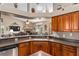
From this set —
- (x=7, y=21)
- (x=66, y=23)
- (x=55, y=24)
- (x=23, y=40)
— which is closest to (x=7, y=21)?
(x=7, y=21)

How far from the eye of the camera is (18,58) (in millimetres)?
1164

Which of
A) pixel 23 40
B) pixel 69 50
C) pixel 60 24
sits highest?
Answer: pixel 60 24

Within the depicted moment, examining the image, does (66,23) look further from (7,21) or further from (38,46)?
(7,21)

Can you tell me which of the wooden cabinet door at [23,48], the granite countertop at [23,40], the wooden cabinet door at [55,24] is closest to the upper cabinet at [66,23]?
the wooden cabinet door at [55,24]

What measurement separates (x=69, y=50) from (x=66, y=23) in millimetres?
300

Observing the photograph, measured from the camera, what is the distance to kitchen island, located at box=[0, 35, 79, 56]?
48.7 inches

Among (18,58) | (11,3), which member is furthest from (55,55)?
(11,3)

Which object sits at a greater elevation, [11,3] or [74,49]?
[11,3]

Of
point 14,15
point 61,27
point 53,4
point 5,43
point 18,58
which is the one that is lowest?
point 18,58

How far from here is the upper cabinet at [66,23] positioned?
1.27m

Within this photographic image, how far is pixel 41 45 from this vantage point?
4.23 ft

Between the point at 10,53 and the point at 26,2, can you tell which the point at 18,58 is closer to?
the point at 10,53

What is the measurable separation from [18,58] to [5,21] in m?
0.38

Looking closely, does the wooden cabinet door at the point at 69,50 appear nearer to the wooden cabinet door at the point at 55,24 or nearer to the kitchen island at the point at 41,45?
the kitchen island at the point at 41,45
